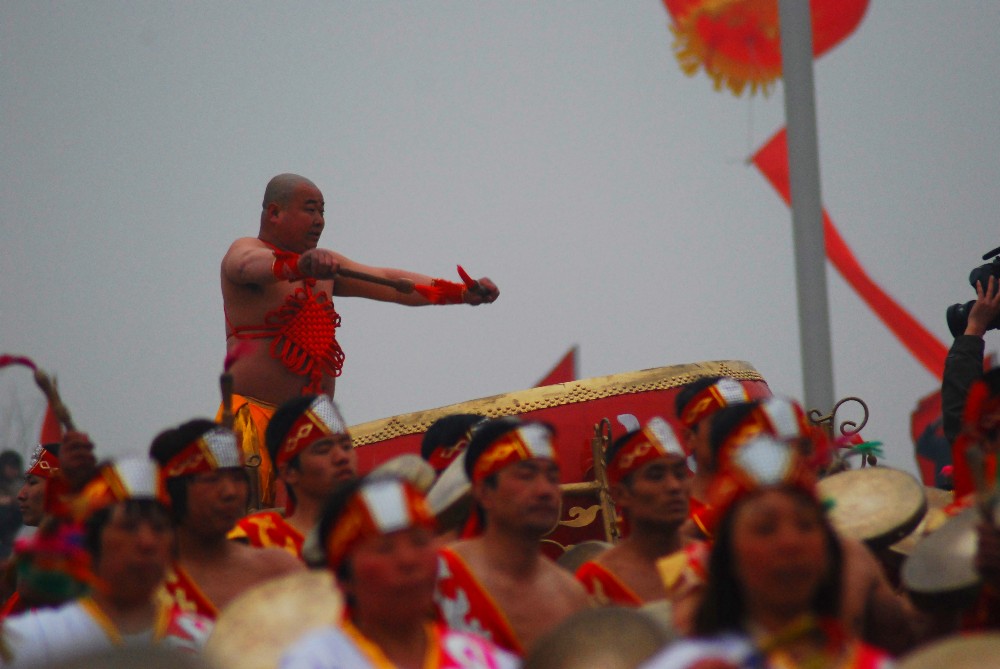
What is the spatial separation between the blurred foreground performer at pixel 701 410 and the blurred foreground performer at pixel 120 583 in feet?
6.11

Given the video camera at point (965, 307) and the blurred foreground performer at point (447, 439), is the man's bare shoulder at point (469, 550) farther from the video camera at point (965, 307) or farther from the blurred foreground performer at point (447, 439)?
the video camera at point (965, 307)

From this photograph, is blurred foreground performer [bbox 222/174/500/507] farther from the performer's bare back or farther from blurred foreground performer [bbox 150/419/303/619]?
blurred foreground performer [bbox 150/419/303/619]

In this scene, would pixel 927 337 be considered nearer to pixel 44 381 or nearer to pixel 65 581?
pixel 44 381

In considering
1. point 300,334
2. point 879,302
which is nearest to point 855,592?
point 300,334

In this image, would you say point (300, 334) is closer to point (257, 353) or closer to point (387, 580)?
point (257, 353)

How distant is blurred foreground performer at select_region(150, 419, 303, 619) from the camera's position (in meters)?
3.99

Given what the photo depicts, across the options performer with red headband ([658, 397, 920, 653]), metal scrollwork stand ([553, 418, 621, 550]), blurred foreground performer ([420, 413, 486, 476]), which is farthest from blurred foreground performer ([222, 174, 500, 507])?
performer with red headband ([658, 397, 920, 653])

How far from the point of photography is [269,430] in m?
4.67

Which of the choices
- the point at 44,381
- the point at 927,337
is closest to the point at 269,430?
the point at 44,381

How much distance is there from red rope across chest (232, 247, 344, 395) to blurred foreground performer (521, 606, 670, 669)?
264 cm

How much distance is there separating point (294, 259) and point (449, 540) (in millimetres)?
1367

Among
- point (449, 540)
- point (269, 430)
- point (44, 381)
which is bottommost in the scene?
point (449, 540)

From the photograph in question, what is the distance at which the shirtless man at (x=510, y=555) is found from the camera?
361 cm

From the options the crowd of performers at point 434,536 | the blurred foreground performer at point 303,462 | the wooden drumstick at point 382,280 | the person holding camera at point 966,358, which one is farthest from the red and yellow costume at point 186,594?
the person holding camera at point 966,358
